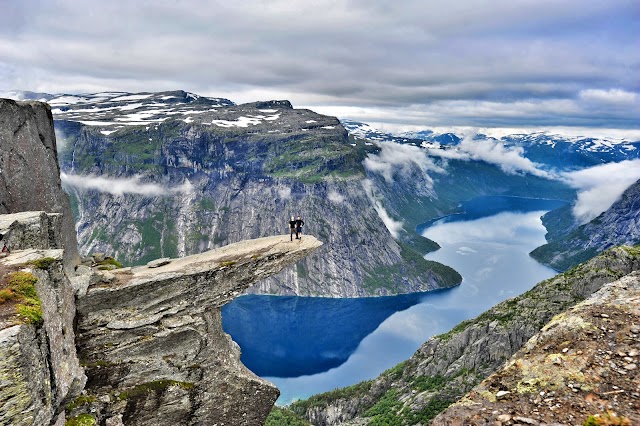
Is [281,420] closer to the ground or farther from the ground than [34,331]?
closer to the ground

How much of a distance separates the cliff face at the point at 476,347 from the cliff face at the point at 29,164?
2188 inches

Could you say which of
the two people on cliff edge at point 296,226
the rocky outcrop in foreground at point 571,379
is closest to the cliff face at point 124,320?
the two people on cliff edge at point 296,226

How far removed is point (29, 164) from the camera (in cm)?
2547

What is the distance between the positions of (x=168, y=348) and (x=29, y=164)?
14.7 m

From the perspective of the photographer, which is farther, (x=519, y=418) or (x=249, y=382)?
(x=249, y=382)

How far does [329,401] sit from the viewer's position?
96750 millimetres

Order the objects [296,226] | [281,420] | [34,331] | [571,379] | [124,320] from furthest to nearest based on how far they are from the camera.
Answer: [281,420] → [296,226] → [124,320] → [34,331] → [571,379]

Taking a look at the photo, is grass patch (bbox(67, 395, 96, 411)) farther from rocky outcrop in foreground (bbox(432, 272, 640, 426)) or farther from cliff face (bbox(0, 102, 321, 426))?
rocky outcrop in foreground (bbox(432, 272, 640, 426))

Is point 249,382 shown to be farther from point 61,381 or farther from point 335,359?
point 335,359

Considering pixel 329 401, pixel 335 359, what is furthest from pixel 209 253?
pixel 335 359

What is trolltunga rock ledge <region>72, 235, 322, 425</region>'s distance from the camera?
2169cm

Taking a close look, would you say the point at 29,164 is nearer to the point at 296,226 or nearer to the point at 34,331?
the point at 34,331

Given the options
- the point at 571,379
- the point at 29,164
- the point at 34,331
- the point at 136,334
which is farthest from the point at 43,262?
the point at 571,379

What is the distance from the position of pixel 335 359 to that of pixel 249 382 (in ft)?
530
